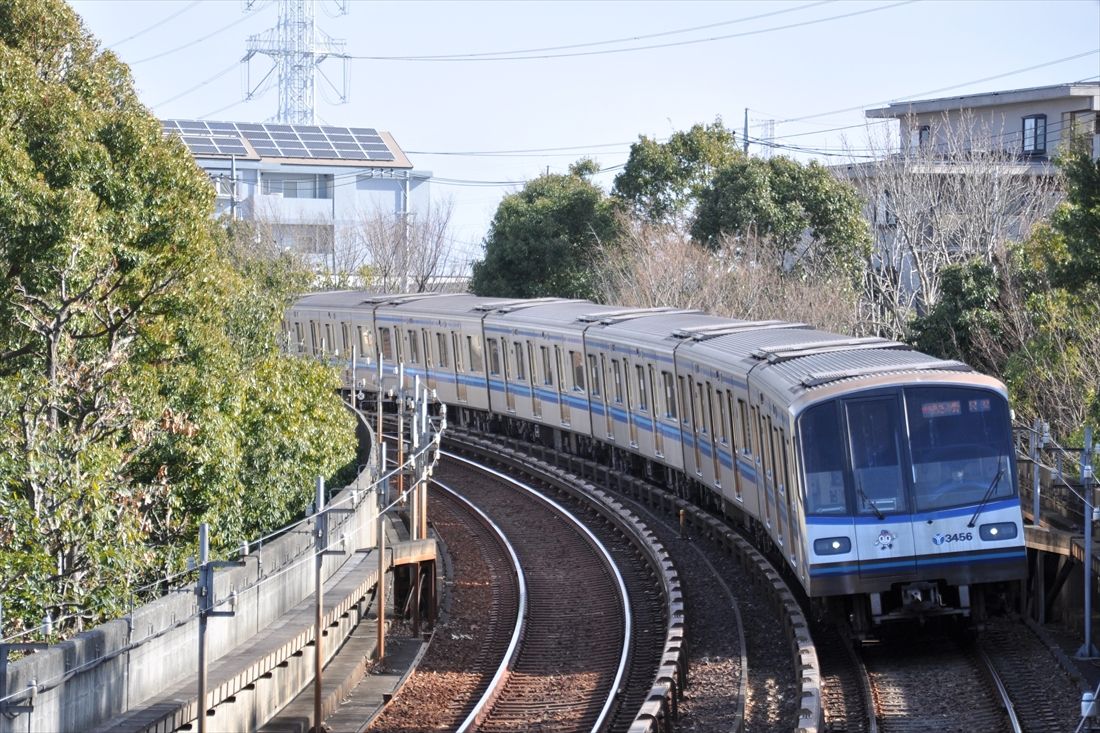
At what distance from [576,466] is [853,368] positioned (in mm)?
14351

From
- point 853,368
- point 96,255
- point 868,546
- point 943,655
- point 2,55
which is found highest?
point 2,55

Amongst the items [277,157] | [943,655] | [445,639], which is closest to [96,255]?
[445,639]

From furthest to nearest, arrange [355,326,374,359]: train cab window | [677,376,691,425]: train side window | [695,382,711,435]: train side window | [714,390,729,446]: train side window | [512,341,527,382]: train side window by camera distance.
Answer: [355,326,374,359]: train cab window, [512,341,527,382]: train side window, [677,376,691,425]: train side window, [695,382,711,435]: train side window, [714,390,729,446]: train side window

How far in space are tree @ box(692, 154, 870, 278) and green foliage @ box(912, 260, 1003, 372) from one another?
31.6 ft

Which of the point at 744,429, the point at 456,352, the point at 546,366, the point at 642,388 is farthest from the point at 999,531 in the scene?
the point at 456,352

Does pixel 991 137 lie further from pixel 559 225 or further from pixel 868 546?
pixel 868 546

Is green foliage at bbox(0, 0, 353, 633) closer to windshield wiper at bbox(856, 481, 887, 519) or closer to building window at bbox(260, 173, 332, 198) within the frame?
windshield wiper at bbox(856, 481, 887, 519)

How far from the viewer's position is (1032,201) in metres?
35.6

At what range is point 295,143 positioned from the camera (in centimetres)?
6456

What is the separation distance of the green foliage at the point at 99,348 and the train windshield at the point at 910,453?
6.29 m

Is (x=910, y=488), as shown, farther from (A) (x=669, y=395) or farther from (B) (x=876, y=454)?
(A) (x=669, y=395)

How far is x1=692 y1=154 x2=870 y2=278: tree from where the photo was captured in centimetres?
3700

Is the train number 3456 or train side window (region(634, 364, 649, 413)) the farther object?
train side window (region(634, 364, 649, 413))

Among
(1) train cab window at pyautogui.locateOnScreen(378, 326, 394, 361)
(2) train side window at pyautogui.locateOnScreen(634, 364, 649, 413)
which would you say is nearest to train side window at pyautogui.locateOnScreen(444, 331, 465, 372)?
(1) train cab window at pyautogui.locateOnScreen(378, 326, 394, 361)
